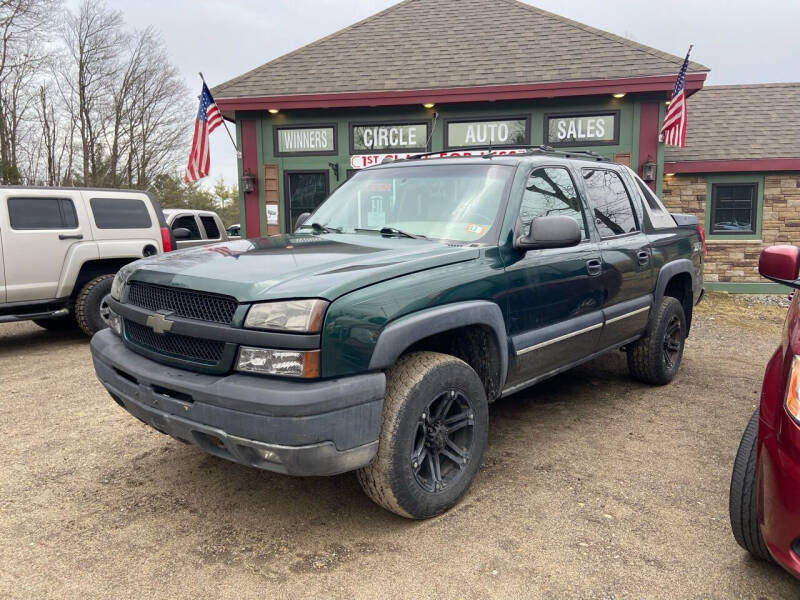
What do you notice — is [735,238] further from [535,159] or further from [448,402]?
[448,402]

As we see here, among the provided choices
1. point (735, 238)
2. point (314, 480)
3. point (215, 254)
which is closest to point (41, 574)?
point (314, 480)

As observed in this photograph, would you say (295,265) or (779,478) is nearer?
(779,478)

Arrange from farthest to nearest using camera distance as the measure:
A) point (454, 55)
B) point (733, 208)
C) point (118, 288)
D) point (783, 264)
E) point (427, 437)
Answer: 1. point (733, 208)
2. point (454, 55)
3. point (118, 288)
4. point (427, 437)
5. point (783, 264)

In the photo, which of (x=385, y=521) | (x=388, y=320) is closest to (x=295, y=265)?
(x=388, y=320)

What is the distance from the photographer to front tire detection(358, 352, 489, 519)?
2678 millimetres

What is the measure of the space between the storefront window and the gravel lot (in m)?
9.70

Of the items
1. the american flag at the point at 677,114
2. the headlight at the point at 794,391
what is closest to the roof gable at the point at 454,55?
the american flag at the point at 677,114

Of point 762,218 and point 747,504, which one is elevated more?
point 762,218

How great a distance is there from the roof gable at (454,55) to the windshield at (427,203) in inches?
291

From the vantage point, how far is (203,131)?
10695 mm

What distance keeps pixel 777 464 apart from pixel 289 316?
6.00ft

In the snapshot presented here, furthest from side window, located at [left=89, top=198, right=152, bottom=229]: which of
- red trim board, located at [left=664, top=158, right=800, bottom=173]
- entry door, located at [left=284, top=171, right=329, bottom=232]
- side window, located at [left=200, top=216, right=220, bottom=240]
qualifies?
red trim board, located at [left=664, top=158, right=800, bottom=173]

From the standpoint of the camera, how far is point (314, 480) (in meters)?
3.45

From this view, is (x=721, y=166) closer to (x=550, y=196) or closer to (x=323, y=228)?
(x=550, y=196)
